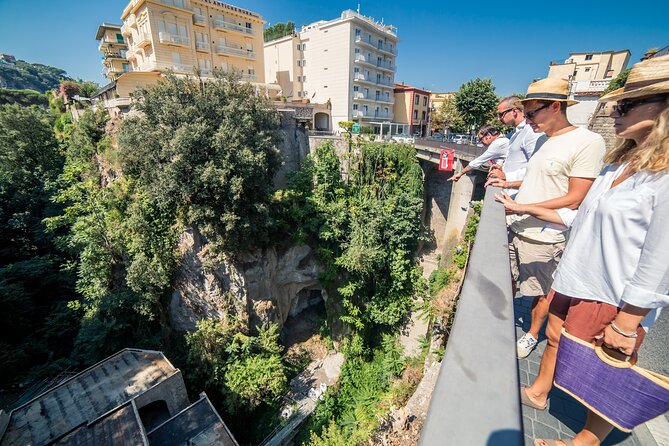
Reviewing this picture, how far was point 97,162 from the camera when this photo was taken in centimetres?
1728

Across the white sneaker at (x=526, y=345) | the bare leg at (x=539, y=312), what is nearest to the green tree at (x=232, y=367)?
the white sneaker at (x=526, y=345)

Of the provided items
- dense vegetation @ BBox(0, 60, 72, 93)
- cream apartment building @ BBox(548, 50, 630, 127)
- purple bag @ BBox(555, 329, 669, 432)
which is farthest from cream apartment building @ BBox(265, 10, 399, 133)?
dense vegetation @ BBox(0, 60, 72, 93)

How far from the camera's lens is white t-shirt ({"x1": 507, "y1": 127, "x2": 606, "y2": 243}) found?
2.38m

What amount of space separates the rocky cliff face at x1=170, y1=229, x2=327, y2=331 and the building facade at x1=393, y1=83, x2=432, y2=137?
23751 mm

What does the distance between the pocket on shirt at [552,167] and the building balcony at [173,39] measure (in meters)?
25.4

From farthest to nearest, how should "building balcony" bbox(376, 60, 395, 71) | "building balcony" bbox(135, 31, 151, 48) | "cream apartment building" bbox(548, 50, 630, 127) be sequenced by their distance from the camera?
"building balcony" bbox(376, 60, 395, 71) → "cream apartment building" bbox(548, 50, 630, 127) → "building balcony" bbox(135, 31, 151, 48)

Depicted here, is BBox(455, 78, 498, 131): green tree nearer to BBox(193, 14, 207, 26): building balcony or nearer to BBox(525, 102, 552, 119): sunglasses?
BBox(193, 14, 207, 26): building balcony

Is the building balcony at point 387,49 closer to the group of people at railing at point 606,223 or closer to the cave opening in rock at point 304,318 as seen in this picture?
the cave opening in rock at point 304,318

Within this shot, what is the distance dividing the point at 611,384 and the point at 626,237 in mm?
813

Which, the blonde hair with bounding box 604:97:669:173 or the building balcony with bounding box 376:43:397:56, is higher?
the building balcony with bounding box 376:43:397:56

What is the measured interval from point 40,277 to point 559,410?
23.9 m

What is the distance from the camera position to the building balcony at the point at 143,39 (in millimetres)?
19939

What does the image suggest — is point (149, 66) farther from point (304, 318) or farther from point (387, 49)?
point (387, 49)

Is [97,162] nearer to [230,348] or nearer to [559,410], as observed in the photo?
[230,348]
